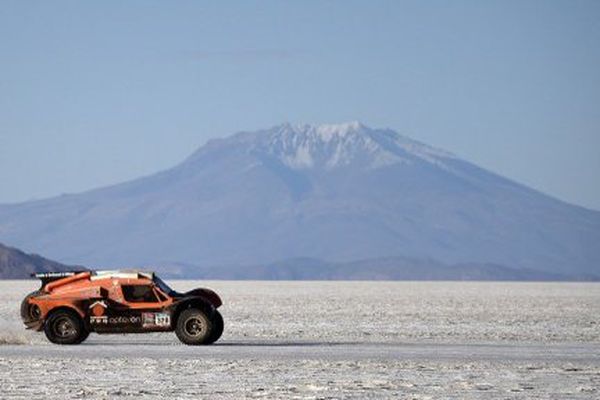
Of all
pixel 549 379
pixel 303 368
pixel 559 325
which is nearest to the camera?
pixel 549 379

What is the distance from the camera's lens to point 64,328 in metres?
32.5

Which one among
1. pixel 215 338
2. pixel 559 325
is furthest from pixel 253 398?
pixel 559 325

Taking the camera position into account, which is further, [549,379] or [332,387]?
[549,379]

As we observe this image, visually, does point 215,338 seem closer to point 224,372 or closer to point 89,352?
point 89,352

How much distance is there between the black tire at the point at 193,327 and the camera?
105 ft

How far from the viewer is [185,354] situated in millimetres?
30000

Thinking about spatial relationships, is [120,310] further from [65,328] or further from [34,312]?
[34,312]

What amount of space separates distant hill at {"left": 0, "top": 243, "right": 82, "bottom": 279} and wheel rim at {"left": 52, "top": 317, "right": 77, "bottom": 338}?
14144cm

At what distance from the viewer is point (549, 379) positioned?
24.6 m

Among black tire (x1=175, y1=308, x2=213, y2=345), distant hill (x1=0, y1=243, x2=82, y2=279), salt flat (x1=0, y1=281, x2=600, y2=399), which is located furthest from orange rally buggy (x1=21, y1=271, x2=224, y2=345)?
distant hill (x1=0, y1=243, x2=82, y2=279)

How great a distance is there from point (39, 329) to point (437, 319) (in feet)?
61.2

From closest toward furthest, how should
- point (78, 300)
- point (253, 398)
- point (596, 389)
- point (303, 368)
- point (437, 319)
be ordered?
point (253, 398) → point (596, 389) → point (303, 368) → point (78, 300) → point (437, 319)

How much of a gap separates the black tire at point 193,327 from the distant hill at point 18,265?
142048 millimetres

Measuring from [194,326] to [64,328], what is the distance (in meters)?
2.68
